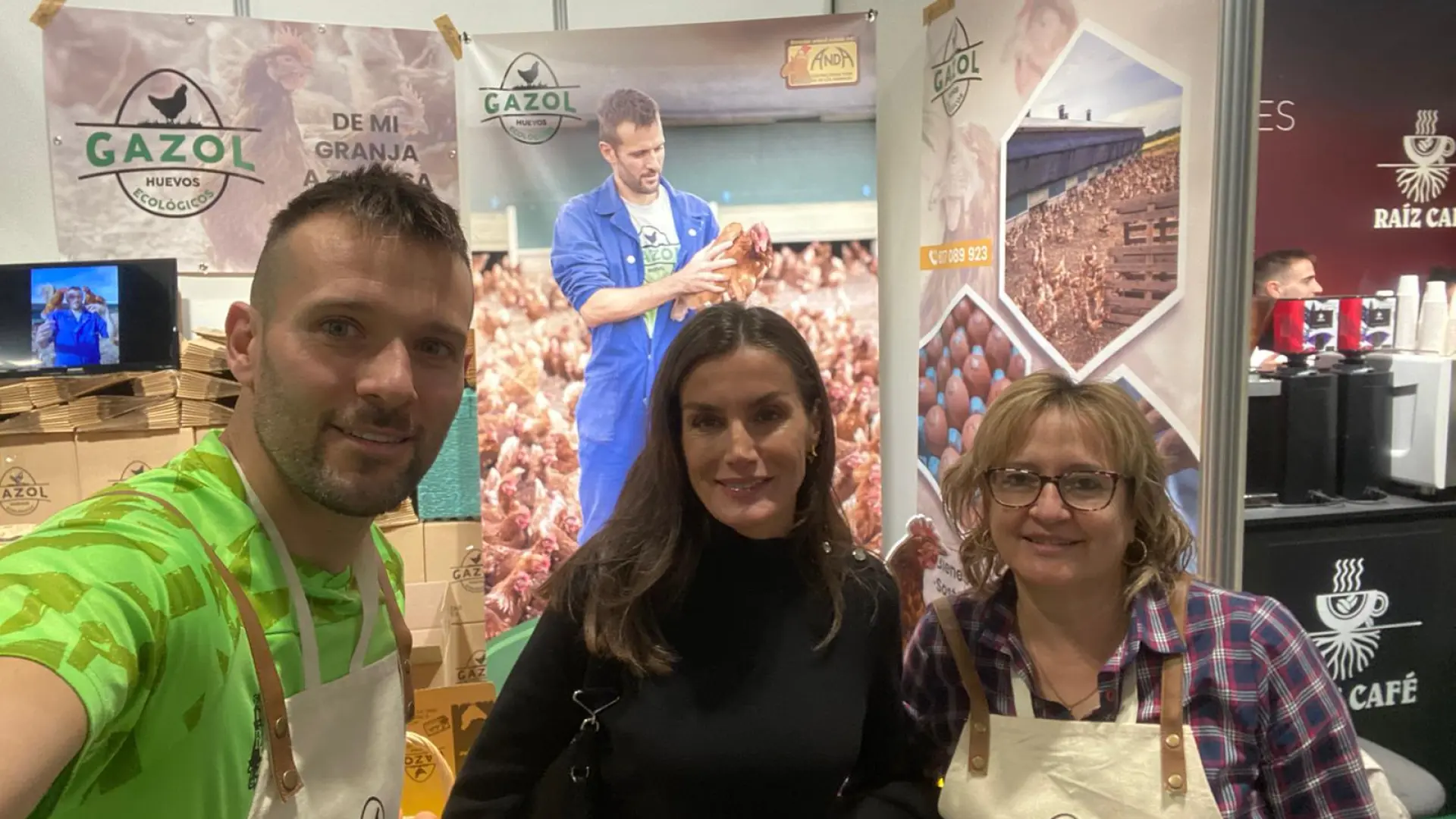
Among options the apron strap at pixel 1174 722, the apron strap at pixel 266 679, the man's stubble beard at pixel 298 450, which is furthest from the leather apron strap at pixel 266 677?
the apron strap at pixel 1174 722

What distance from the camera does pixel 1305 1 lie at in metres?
3.08

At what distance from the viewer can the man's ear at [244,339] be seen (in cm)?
103

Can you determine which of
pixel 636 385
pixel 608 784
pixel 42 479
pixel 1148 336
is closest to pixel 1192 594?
pixel 1148 336

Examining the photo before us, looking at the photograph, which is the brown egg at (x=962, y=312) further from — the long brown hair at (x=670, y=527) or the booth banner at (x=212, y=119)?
the booth banner at (x=212, y=119)

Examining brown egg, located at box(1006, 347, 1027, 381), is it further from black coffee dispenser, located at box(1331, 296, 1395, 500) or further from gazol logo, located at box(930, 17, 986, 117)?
black coffee dispenser, located at box(1331, 296, 1395, 500)

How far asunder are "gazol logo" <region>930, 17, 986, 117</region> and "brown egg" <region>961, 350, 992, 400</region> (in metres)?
0.72

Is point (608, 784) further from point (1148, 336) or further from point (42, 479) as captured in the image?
point (42, 479)

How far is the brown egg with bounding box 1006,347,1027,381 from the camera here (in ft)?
7.57

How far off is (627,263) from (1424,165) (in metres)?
2.88

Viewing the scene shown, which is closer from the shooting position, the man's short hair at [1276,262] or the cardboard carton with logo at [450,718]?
the cardboard carton with logo at [450,718]

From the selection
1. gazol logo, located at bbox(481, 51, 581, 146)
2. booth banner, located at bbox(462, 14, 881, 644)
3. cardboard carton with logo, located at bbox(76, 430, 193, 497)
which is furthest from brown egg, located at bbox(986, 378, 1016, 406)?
cardboard carton with logo, located at bbox(76, 430, 193, 497)

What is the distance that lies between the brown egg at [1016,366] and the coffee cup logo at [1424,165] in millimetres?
1942

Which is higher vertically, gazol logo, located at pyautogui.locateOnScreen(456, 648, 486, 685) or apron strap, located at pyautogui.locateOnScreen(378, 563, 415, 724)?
apron strap, located at pyautogui.locateOnScreen(378, 563, 415, 724)

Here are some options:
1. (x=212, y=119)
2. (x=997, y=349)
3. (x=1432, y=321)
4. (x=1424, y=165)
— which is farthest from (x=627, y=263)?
(x=1424, y=165)
